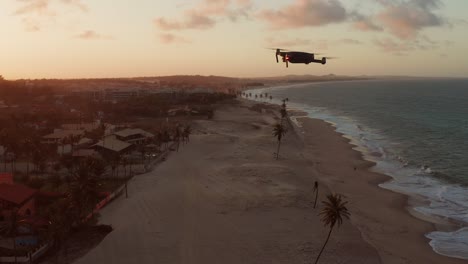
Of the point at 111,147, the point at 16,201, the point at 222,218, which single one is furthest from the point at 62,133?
the point at 222,218

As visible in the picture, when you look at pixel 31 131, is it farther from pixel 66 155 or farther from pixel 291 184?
pixel 291 184

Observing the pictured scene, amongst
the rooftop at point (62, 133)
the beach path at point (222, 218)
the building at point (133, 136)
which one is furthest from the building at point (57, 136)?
the beach path at point (222, 218)

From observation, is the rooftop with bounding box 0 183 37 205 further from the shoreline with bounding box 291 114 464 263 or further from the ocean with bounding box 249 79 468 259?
the ocean with bounding box 249 79 468 259

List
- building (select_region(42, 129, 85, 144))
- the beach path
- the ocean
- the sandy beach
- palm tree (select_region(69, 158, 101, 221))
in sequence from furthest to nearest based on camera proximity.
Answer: building (select_region(42, 129, 85, 144)) < the ocean < palm tree (select_region(69, 158, 101, 221)) < the sandy beach < the beach path

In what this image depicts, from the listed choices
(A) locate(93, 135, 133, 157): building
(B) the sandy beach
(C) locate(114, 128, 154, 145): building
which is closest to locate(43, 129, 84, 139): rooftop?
(C) locate(114, 128, 154, 145): building

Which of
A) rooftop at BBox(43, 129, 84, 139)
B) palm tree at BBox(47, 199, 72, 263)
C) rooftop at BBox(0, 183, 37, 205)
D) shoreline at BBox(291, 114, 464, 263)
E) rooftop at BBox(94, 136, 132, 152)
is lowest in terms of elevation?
shoreline at BBox(291, 114, 464, 263)

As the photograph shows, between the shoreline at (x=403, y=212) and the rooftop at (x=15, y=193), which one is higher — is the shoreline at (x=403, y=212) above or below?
below

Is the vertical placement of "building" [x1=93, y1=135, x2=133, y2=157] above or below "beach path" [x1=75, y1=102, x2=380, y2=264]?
above

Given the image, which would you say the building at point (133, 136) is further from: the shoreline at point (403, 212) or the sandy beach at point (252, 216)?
the shoreline at point (403, 212)

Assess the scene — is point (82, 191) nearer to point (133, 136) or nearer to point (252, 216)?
point (252, 216)

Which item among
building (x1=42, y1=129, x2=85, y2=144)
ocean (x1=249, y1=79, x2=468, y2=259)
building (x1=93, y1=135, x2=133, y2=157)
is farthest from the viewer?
building (x1=42, y1=129, x2=85, y2=144)
